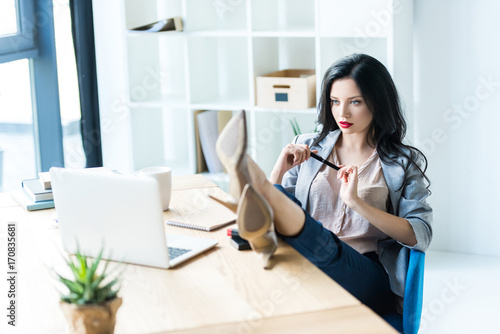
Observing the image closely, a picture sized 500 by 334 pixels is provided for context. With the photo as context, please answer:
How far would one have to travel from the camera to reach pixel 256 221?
1.55 meters

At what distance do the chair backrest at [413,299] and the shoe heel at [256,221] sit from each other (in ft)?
1.48

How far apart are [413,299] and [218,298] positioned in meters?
0.64

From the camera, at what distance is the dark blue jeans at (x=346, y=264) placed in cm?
174

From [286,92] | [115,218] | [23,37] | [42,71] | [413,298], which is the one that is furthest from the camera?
[42,71]

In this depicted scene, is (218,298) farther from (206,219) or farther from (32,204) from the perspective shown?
(32,204)

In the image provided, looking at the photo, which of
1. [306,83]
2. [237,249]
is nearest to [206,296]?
[237,249]

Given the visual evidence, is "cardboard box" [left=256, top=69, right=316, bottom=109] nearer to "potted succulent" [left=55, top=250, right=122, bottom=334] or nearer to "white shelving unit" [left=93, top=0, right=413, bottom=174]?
"white shelving unit" [left=93, top=0, right=413, bottom=174]

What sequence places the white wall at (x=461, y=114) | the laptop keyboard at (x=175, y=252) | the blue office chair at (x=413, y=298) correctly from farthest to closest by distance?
the white wall at (x=461, y=114) < the blue office chair at (x=413, y=298) < the laptop keyboard at (x=175, y=252)

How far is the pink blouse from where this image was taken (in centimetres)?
211

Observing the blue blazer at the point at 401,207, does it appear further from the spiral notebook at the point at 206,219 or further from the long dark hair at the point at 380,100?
the spiral notebook at the point at 206,219

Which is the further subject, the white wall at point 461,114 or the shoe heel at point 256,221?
the white wall at point 461,114

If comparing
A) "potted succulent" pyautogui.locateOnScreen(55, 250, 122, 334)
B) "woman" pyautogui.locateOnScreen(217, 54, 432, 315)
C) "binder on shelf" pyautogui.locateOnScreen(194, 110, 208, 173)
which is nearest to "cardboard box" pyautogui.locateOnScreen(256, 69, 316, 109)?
"binder on shelf" pyautogui.locateOnScreen(194, 110, 208, 173)

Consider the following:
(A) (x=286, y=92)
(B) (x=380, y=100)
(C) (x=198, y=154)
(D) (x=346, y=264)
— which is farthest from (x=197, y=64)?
(D) (x=346, y=264)

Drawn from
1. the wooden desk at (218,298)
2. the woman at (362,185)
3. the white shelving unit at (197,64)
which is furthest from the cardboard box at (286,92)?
the wooden desk at (218,298)
